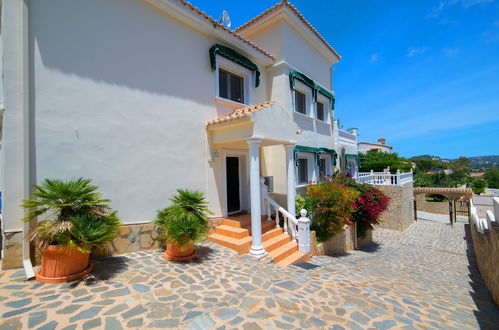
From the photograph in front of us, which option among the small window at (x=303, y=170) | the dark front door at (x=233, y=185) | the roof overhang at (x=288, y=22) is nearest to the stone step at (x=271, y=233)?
the dark front door at (x=233, y=185)

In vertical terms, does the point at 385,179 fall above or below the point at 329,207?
above

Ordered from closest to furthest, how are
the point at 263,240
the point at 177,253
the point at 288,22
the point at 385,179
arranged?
the point at 177,253 < the point at 263,240 < the point at 288,22 < the point at 385,179

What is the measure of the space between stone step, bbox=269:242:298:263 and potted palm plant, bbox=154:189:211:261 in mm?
2629

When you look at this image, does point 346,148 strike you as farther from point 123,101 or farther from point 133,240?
point 133,240

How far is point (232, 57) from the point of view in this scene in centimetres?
869

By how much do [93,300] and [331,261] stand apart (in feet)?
25.5

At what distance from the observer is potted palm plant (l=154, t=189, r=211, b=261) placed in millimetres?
5516

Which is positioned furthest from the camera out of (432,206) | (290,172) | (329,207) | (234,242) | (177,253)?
(432,206)

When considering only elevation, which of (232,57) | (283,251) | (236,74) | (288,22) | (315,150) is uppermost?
(288,22)

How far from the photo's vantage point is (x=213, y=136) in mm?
8102

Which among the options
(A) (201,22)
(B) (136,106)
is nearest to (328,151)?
(A) (201,22)

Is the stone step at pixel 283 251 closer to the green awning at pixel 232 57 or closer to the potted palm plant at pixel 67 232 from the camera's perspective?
the potted palm plant at pixel 67 232

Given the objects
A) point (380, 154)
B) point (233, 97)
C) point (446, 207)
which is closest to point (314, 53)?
point (233, 97)

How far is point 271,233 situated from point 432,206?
31346 millimetres
